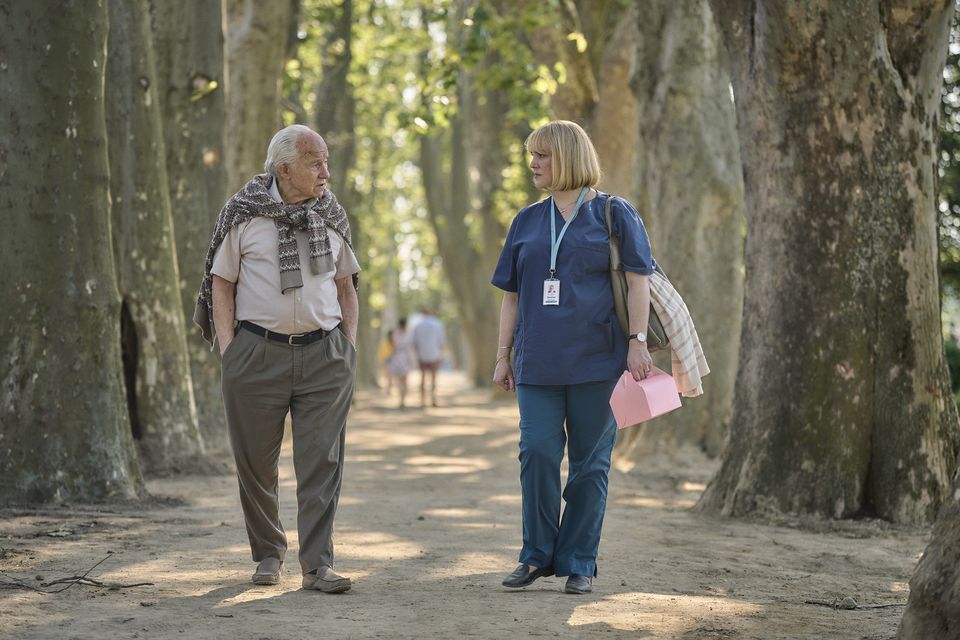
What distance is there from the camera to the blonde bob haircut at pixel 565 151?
20.4 ft

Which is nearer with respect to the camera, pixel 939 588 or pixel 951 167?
pixel 939 588

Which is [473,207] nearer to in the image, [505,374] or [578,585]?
[505,374]

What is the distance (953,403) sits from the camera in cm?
918

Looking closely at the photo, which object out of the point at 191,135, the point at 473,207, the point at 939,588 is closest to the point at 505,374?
the point at 939,588

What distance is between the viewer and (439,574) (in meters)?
6.81

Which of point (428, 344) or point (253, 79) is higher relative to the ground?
point (253, 79)

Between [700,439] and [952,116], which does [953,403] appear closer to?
[700,439]

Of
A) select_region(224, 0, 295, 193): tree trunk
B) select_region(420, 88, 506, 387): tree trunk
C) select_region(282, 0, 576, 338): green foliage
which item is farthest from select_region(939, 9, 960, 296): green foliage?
select_region(420, 88, 506, 387): tree trunk

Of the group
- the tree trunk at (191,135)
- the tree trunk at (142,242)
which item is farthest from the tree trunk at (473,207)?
the tree trunk at (142,242)

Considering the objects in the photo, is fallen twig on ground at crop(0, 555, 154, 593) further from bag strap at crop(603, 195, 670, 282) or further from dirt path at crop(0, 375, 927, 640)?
bag strap at crop(603, 195, 670, 282)

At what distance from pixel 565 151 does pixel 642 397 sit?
1.10 meters

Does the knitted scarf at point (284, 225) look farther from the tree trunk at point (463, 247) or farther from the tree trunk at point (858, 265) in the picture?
the tree trunk at point (463, 247)

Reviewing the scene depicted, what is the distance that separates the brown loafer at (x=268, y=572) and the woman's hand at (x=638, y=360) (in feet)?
5.83

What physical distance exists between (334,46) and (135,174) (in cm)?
1524
